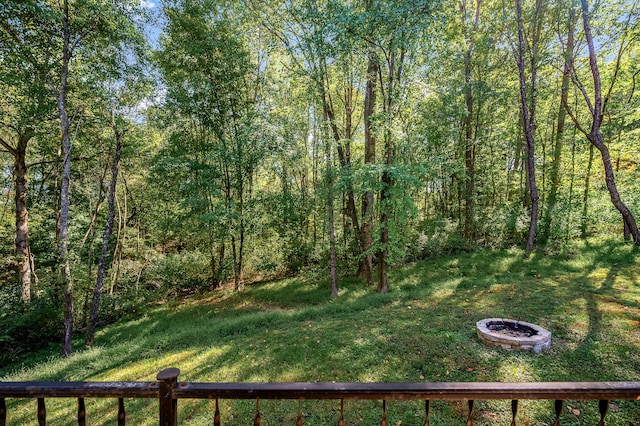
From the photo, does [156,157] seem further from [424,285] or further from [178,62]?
[424,285]

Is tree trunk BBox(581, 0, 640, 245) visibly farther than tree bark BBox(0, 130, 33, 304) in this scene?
No

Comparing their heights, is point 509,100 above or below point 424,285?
above

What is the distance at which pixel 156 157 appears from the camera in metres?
9.76

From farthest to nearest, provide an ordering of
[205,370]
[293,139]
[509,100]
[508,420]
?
[509,100], [293,139], [205,370], [508,420]

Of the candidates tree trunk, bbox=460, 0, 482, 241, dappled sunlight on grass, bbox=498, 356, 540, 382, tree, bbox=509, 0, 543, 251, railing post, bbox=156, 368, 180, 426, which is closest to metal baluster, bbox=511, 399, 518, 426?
railing post, bbox=156, 368, 180, 426

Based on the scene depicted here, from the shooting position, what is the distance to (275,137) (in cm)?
912

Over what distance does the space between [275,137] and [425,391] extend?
858cm

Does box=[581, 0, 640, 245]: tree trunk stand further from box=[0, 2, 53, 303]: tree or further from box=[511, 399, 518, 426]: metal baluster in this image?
box=[0, 2, 53, 303]: tree

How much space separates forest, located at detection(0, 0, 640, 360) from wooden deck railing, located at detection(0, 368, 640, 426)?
5.21 meters

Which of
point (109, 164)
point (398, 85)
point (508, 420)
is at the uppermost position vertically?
point (398, 85)

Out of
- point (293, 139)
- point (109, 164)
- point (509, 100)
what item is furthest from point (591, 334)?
point (109, 164)

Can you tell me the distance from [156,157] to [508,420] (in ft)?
35.7

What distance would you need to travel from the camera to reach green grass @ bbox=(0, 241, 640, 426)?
134 inches

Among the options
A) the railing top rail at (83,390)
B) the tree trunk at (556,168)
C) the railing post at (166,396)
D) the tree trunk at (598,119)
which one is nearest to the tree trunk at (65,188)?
the railing top rail at (83,390)
